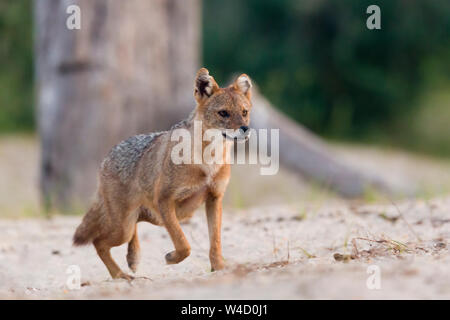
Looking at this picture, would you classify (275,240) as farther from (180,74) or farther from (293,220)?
(180,74)

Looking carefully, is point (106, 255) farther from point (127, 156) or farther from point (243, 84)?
point (243, 84)

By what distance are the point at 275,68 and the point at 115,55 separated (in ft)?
26.3

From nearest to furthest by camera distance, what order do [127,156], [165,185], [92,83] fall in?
[165,185]
[127,156]
[92,83]

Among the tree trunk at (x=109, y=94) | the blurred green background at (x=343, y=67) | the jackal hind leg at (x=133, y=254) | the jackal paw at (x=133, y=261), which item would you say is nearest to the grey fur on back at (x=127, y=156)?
the jackal hind leg at (x=133, y=254)

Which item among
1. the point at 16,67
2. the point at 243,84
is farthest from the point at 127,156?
the point at 16,67

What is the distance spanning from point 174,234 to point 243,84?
1.18 m

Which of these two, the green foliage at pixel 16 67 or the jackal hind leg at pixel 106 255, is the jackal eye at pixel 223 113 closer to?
the jackal hind leg at pixel 106 255

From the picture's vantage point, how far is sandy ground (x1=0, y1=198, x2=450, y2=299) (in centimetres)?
321

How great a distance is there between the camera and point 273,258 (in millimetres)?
4578

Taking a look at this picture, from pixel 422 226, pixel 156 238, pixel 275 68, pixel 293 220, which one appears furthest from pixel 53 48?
pixel 275 68

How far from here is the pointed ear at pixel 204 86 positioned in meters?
4.60

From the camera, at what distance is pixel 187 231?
227 inches

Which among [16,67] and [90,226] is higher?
[16,67]

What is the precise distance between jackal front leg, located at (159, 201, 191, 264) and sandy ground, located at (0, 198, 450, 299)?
131 mm
